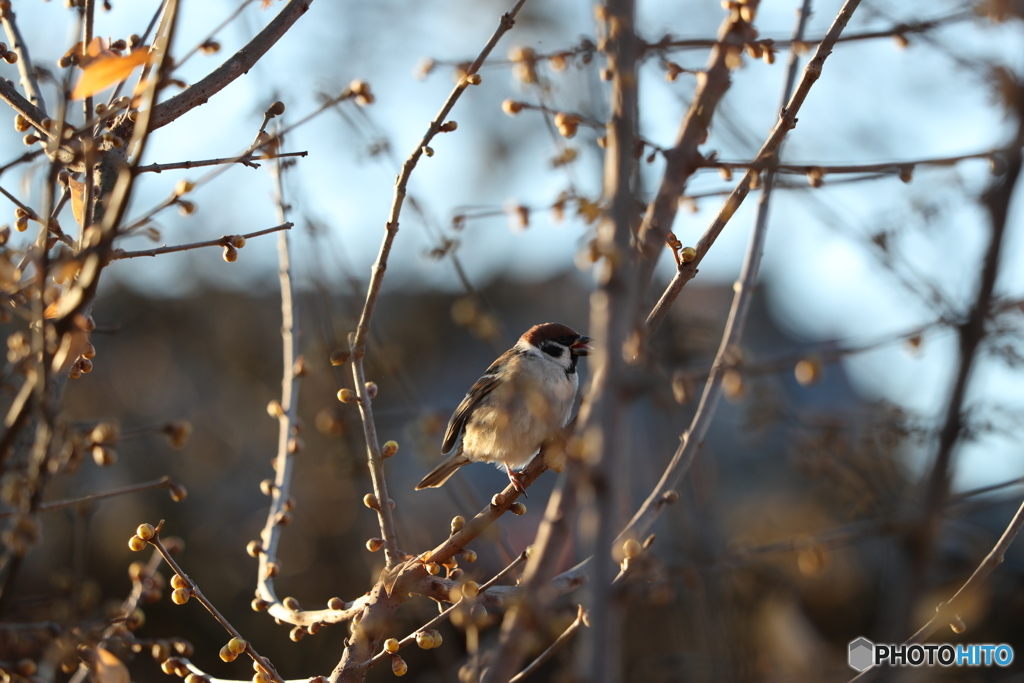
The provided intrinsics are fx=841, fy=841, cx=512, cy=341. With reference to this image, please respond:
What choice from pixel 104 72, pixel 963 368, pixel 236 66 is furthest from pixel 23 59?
pixel 963 368

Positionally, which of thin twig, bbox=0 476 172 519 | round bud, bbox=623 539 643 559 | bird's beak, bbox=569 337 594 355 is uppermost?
bird's beak, bbox=569 337 594 355

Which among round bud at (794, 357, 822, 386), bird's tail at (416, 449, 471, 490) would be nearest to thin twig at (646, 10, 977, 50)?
round bud at (794, 357, 822, 386)

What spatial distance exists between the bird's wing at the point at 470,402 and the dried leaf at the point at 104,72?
296 cm

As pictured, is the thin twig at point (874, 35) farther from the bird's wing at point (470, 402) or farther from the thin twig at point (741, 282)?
the bird's wing at point (470, 402)

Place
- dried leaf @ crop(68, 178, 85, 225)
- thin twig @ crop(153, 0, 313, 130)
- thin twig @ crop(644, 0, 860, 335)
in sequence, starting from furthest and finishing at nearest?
thin twig @ crop(153, 0, 313, 130) → dried leaf @ crop(68, 178, 85, 225) → thin twig @ crop(644, 0, 860, 335)

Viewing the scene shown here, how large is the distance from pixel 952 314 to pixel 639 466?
4614 mm

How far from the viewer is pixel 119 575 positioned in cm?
725

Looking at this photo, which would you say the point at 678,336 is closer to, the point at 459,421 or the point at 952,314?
the point at 952,314

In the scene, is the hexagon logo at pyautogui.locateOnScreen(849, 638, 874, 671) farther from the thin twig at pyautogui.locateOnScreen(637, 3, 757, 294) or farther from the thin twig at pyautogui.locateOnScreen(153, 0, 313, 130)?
the thin twig at pyautogui.locateOnScreen(153, 0, 313, 130)

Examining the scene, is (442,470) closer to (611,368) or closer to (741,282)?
(741,282)

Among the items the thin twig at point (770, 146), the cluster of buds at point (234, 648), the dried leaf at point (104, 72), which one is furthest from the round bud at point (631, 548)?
the dried leaf at point (104, 72)

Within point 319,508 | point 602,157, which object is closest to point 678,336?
point 602,157

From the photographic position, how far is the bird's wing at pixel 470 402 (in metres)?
4.61

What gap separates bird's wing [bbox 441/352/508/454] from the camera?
461 cm
